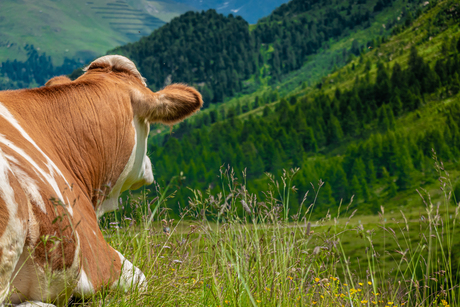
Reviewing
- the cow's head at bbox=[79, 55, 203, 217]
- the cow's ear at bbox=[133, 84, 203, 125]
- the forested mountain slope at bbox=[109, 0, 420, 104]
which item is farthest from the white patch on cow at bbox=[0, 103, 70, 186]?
the forested mountain slope at bbox=[109, 0, 420, 104]

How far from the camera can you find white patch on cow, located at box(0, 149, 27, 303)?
68.5 inches

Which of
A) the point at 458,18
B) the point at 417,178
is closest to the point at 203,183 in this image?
the point at 417,178

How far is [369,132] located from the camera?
55.1m

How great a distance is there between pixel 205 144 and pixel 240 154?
1430cm

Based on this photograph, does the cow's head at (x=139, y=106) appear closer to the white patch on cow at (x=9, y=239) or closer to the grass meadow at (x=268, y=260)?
the grass meadow at (x=268, y=260)

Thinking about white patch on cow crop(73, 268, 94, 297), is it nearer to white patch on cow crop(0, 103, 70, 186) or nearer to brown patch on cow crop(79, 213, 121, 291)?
brown patch on cow crop(79, 213, 121, 291)

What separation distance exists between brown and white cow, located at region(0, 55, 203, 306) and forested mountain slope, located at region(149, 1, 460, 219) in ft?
123

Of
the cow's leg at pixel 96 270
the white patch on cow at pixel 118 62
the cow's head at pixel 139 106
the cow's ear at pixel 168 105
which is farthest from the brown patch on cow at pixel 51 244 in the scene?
the white patch on cow at pixel 118 62

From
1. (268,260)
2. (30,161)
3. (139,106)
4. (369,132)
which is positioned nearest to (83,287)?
→ (30,161)

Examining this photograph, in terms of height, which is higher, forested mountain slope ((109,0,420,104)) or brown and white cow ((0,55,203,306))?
forested mountain slope ((109,0,420,104))

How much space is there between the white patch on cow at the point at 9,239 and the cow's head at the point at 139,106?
1.55 m

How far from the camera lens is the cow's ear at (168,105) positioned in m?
3.45

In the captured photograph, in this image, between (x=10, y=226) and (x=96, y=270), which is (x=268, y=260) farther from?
(x=10, y=226)

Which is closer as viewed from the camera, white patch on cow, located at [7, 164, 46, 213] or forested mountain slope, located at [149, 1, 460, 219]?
white patch on cow, located at [7, 164, 46, 213]
